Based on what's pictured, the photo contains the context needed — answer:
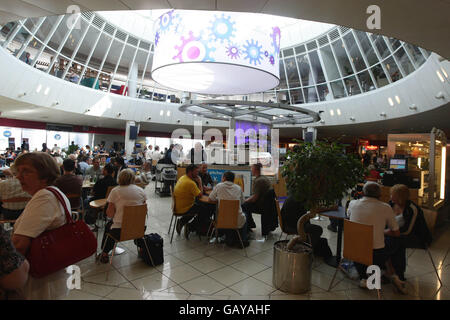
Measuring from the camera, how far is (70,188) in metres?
4.08

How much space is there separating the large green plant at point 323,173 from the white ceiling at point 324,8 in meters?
1.34

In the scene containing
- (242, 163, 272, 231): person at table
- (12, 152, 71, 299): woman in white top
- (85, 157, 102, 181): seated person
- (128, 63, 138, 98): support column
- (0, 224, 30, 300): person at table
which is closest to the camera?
(0, 224, 30, 300): person at table

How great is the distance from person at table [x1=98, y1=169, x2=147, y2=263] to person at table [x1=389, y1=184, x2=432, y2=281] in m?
3.34

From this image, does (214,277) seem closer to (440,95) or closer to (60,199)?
(60,199)

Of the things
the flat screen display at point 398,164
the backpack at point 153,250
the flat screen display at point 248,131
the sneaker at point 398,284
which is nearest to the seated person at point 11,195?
the backpack at point 153,250

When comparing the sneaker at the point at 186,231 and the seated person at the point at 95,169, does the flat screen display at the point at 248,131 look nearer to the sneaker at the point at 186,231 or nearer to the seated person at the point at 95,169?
the seated person at the point at 95,169

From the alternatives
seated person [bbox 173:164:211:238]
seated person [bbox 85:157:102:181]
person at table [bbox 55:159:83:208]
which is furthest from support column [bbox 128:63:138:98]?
seated person [bbox 173:164:211:238]

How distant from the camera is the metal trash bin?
9.45 ft

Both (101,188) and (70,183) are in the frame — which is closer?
(70,183)

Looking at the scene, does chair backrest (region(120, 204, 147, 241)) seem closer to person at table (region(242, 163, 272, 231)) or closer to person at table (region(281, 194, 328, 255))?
person at table (region(242, 163, 272, 231))

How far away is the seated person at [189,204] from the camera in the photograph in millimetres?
4398

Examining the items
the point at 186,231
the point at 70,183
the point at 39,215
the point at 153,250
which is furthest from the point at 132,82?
the point at 39,215

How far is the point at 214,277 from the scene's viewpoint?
126 inches

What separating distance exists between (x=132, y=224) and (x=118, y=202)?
37 cm
